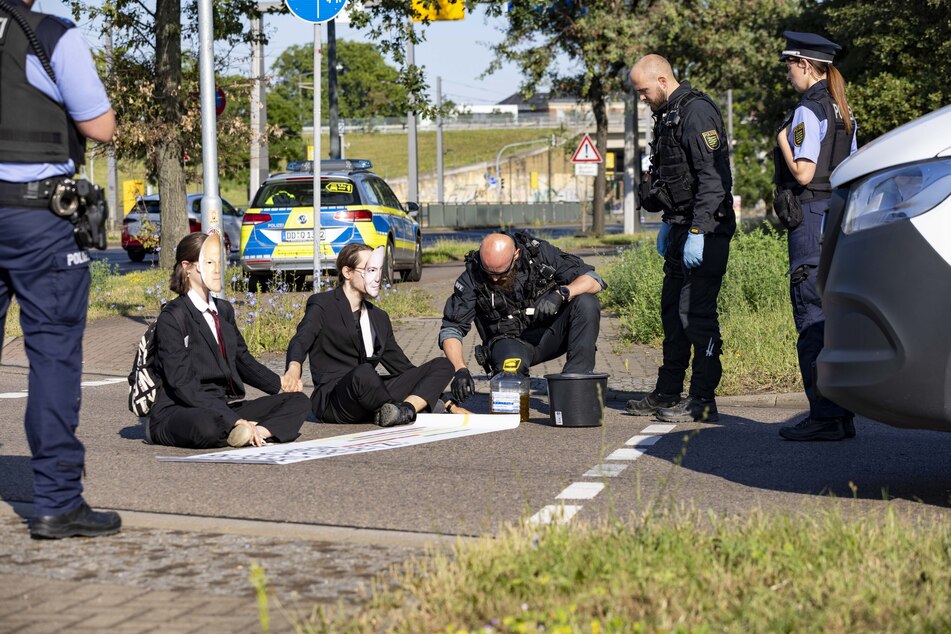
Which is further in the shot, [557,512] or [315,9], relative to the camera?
[315,9]

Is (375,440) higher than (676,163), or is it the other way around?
(676,163)

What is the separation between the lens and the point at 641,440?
26.3 ft

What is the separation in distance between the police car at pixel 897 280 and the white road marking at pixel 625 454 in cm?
175

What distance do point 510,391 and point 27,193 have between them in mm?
4367

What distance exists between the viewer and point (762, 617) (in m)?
3.71

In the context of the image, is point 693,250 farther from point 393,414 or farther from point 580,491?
point 580,491

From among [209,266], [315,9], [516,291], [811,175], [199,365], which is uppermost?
[315,9]

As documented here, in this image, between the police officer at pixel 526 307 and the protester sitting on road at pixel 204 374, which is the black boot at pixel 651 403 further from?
the protester sitting on road at pixel 204 374

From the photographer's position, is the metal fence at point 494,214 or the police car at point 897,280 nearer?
the police car at point 897,280

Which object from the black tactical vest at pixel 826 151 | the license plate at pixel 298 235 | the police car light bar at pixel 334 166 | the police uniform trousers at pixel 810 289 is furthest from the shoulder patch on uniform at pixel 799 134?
the police car light bar at pixel 334 166

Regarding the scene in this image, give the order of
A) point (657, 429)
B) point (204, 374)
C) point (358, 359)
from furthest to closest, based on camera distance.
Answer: point (358, 359) < point (657, 429) < point (204, 374)

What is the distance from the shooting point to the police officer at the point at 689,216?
8.39m

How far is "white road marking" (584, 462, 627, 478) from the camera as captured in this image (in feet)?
22.3

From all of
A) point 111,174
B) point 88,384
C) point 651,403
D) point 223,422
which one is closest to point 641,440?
point 651,403
